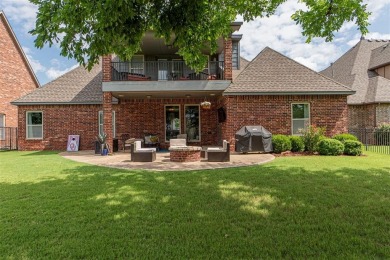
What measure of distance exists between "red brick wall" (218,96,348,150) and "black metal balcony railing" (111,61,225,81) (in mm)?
2153

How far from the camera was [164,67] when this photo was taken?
50.2ft

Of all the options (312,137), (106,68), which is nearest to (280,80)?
(312,137)

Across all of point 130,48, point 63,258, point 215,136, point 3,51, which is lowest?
point 63,258

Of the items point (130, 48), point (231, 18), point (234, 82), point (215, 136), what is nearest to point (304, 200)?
point (130, 48)

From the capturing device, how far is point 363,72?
22625mm

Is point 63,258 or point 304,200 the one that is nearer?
point 63,258

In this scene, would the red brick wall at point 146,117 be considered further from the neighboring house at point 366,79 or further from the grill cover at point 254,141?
the neighboring house at point 366,79

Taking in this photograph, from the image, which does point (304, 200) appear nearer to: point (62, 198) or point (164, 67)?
point (62, 198)

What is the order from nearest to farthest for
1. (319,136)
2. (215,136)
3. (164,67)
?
(319,136) < (164,67) < (215,136)

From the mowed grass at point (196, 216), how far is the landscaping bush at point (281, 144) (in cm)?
508

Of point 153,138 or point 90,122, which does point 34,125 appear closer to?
point 90,122

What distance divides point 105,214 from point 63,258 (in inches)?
55.1

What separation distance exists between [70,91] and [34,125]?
10.5 feet

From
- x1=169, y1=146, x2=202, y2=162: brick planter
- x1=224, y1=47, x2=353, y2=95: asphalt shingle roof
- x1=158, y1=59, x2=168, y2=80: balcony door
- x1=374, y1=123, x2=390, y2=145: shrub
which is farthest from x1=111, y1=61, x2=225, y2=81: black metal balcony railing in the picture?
x1=374, y1=123, x2=390, y2=145: shrub
